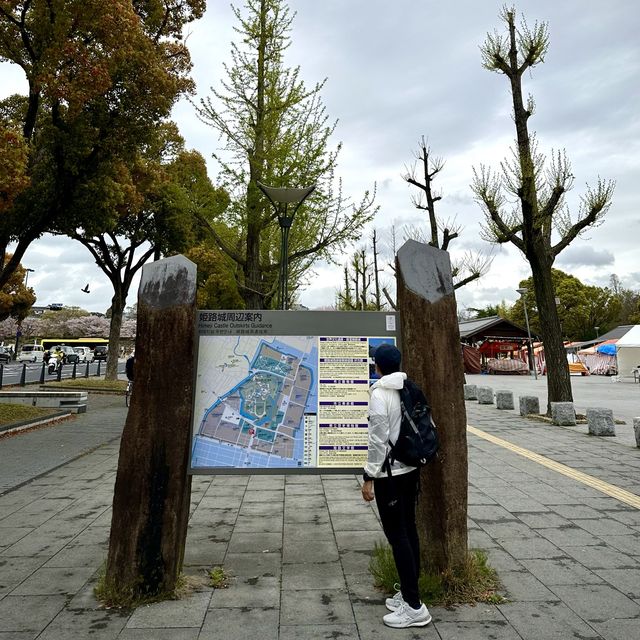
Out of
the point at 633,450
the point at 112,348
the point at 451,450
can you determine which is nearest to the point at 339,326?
the point at 451,450

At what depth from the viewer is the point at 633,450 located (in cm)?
896

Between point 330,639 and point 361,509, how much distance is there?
111 inches

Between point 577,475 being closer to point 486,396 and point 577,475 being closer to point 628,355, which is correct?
point 486,396

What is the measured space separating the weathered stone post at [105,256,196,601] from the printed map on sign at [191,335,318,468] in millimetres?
268

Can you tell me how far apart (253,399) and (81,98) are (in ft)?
27.8

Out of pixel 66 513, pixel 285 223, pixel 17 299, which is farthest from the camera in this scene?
pixel 17 299

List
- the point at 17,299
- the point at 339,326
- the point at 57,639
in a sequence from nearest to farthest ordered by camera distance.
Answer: the point at 57,639
the point at 339,326
the point at 17,299

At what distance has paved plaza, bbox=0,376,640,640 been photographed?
3.15m

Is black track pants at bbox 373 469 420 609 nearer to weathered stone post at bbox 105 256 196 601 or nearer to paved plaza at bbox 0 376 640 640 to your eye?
paved plaza at bbox 0 376 640 640

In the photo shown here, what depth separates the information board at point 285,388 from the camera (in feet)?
13.0

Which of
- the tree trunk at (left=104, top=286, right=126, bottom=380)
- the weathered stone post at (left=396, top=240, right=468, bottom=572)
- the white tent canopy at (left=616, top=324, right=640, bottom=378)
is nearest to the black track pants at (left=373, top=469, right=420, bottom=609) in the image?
the weathered stone post at (left=396, top=240, right=468, bottom=572)

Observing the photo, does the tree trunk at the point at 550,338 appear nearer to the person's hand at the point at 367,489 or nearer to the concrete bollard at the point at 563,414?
the concrete bollard at the point at 563,414

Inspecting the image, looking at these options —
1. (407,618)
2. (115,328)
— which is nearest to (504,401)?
(407,618)

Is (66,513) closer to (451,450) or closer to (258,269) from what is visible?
(451,450)
